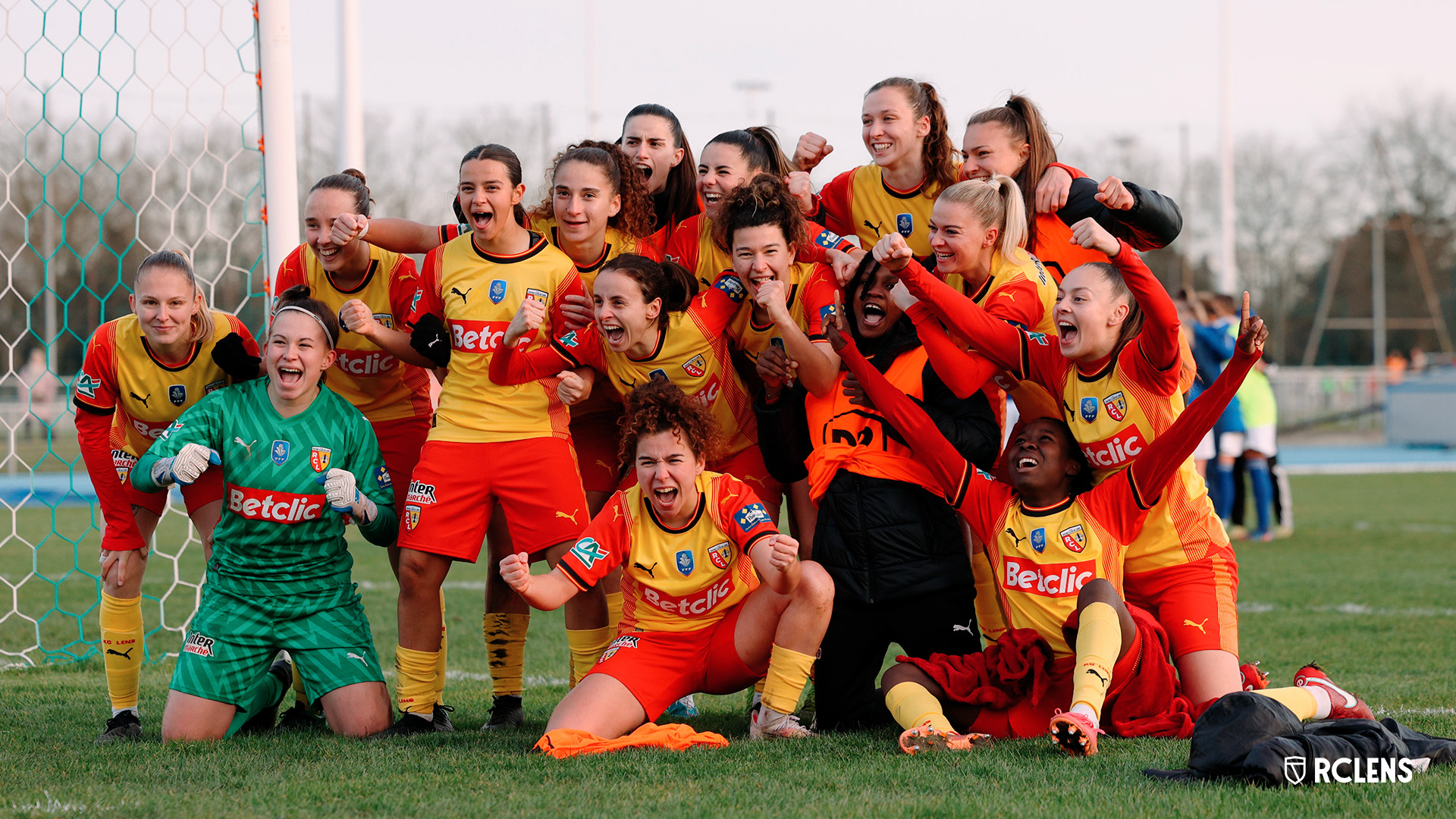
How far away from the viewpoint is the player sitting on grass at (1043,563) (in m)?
3.60

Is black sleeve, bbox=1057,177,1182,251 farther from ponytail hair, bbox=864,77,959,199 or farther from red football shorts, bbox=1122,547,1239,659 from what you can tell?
red football shorts, bbox=1122,547,1239,659

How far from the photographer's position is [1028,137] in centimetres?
434

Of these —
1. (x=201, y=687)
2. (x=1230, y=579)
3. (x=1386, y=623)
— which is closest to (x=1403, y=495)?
(x=1386, y=623)

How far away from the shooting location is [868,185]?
4.57 meters

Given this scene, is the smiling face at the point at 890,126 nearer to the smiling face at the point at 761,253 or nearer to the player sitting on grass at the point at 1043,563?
the smiling face at the point at 761,253

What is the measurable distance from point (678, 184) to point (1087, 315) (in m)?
1.71

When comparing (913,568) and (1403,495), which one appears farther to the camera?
(1403,495)

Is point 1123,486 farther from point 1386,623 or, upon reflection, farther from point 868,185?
point 1386,623

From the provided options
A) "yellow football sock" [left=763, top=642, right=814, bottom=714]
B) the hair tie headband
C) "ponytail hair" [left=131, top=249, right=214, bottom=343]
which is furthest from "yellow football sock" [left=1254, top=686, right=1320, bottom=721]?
"ponytail hair" [left=131, top=249, right=214, bottom=343]

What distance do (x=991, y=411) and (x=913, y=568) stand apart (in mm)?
657

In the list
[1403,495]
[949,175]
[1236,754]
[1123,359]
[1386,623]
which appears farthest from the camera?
[1403,495]

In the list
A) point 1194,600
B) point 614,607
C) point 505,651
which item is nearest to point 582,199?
point 614,607

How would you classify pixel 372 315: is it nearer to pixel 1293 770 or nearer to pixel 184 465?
pixel 184 465

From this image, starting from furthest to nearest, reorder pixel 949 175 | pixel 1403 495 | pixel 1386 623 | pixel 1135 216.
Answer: pixel 1403 495 < pixel 1386 623 < pixel 949 175 < pixel 1135 216
